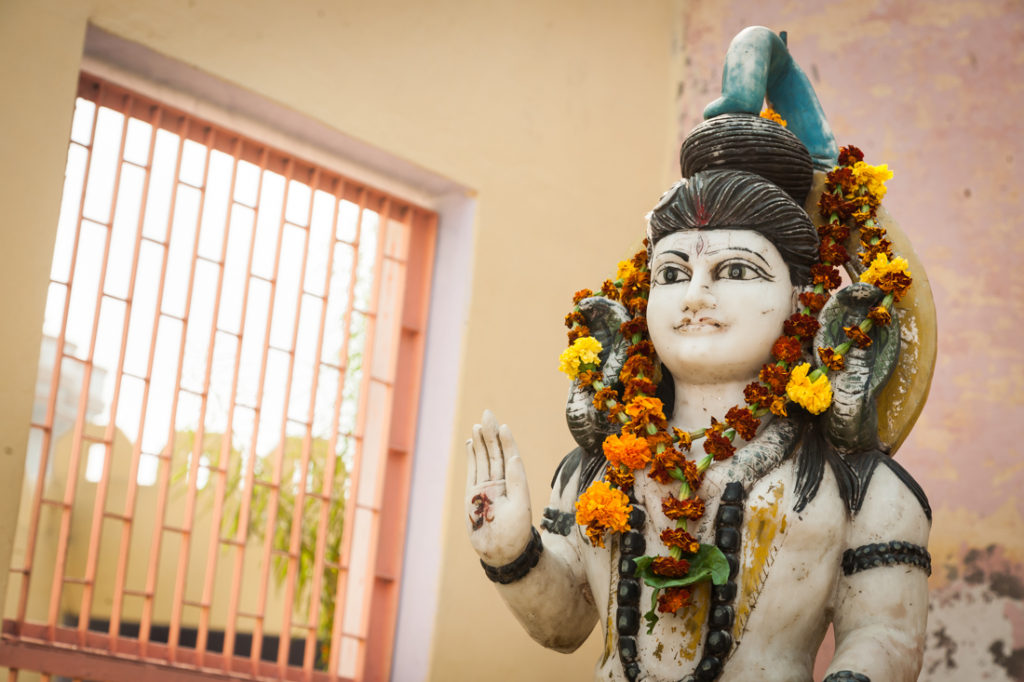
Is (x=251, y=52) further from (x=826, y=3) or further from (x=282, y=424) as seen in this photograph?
(x=826, y=3)

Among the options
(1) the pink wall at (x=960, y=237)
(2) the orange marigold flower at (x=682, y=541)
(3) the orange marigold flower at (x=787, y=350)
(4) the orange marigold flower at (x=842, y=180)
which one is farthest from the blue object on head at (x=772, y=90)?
(1) the pink wall at (x=960, y=237)

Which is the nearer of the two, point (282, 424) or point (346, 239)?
point (282, 424)

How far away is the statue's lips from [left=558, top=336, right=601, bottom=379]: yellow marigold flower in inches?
10.3

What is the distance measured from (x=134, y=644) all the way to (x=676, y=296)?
2417mm

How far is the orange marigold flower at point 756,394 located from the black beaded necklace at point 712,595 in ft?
0.68

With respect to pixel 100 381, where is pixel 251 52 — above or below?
above

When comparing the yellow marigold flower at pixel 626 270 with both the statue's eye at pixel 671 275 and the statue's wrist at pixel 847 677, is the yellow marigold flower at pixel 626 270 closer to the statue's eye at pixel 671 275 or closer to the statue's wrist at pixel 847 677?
the statue's eye at pixel 671 275

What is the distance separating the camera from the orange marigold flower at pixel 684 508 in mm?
2848

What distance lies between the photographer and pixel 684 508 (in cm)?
285

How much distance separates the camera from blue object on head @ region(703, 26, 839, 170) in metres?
3.22

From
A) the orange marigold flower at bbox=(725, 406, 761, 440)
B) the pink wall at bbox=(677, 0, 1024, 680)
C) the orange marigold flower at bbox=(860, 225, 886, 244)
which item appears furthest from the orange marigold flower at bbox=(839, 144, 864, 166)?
the pink wall at bbox=(677, 0, 1024, 680)

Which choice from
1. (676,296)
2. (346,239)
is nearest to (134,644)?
(346,239)

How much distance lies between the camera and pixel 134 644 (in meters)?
4.32

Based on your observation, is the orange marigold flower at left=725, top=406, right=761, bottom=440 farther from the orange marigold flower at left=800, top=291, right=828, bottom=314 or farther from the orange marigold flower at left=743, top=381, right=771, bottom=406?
the orange marigold flower at left=800, top=291, right=828, bottom=314
